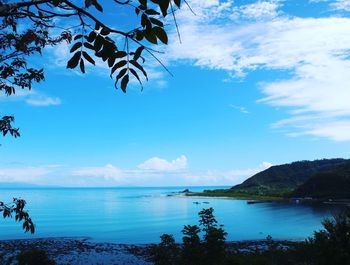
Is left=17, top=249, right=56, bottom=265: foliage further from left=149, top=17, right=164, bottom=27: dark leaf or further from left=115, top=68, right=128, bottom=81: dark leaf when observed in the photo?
left=149, top=17, right=164, bottom=27: dark leaf

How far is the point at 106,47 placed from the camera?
2.66 meters

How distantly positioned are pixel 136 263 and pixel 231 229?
1121 inches

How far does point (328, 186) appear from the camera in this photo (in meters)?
118

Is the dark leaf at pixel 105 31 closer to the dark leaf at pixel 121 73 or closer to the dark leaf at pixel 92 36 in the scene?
the dark leaf at pixel 92 36

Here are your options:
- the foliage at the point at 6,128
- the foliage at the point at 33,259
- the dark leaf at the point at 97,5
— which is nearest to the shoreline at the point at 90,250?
the foliage at the point at 33,259

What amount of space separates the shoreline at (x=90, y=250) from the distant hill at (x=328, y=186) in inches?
2996

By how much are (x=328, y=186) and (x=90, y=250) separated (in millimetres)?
94444

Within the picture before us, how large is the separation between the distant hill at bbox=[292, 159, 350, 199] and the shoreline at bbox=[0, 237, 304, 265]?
76108 mm

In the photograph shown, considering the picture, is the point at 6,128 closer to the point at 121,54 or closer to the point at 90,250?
the point at 121,54

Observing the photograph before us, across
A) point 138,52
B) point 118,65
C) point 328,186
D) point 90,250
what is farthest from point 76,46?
point 328,186

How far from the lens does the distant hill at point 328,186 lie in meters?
111

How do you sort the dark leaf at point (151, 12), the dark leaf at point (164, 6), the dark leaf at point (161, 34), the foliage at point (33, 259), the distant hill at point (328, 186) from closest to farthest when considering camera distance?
the dark leaf at point (164, 6)
the dark leaf at point (161, 34)
the dark leaf at point (151, 12)
the foliage at point (33, 259)
the distant hill at point (328, 186)

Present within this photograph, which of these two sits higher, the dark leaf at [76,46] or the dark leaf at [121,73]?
the dark leaf at [76,46]

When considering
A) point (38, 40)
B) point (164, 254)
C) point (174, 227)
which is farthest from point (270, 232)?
point (38, 40)
